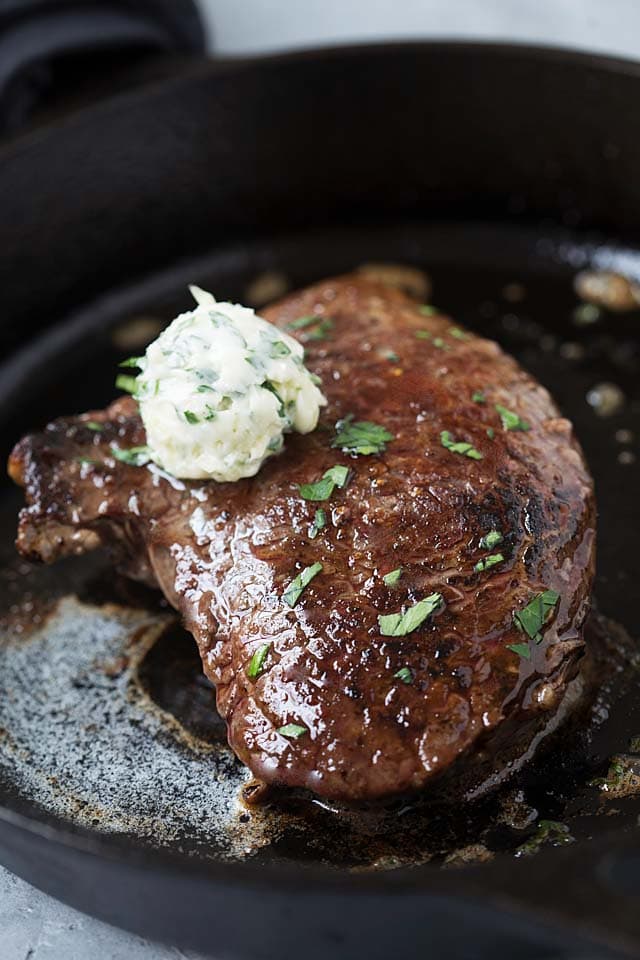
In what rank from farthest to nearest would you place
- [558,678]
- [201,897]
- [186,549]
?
1. [186,549]
2. [558,678]
3. [201,897]

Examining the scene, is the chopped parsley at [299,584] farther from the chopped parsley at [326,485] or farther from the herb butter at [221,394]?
the herb butter at [221,394]

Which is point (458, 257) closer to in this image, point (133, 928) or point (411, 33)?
point (411, 33)

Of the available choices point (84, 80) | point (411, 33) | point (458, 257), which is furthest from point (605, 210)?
point (84, 80)

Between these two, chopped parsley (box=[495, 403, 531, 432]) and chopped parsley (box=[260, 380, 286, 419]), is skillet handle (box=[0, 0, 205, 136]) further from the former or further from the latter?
chopped parsley (box=[495, 403, 531, 432])

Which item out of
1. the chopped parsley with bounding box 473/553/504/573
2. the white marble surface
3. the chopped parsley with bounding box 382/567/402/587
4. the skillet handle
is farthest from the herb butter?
the white marble surface

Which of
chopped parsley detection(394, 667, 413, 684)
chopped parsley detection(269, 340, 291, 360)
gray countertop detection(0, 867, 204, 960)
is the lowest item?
gray countertop detection(0, 867, 204, 960)

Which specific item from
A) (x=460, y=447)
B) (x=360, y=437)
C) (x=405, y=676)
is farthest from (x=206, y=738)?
(x=460, y=447)
